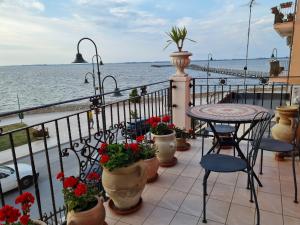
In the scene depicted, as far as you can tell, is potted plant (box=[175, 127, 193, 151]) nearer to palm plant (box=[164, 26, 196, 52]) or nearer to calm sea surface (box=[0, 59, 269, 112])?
palm plant (box=[164, 26, 196, 52])

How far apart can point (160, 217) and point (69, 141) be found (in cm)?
113

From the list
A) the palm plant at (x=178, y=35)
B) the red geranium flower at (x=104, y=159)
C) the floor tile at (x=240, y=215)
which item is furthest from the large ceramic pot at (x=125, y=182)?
the palm plant at (x=178, y=35)

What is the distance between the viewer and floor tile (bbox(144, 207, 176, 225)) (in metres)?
1.79

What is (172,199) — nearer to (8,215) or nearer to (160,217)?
(160,217)

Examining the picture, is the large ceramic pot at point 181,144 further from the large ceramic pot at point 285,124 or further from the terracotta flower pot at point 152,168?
the large ceramic pot at point 285,124

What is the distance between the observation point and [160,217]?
1.85m

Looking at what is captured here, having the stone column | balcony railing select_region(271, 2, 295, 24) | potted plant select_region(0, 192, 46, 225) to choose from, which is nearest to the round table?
the stone column

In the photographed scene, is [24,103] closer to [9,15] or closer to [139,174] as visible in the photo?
[9,15]

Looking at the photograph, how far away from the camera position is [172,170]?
8.80 feet

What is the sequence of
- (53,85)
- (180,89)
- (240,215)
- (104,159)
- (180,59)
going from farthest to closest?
(53,85) → (180,89) → (180,59) → (240,215) → (104,159)

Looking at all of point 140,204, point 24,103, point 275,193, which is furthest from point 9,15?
point 24,103

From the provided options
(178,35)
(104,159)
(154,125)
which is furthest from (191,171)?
(178,35)

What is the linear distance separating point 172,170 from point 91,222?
1.36 meters

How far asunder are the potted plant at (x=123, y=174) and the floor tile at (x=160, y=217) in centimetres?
19
